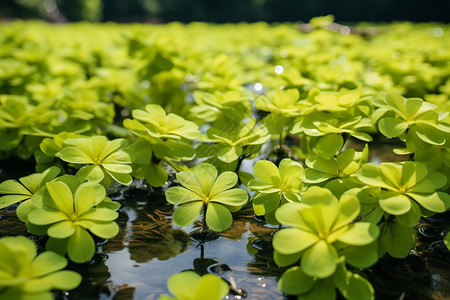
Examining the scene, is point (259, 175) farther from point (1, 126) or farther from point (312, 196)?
point (1, 126)

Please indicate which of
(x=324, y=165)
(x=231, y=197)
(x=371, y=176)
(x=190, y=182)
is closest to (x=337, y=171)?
(x=324, y=165)

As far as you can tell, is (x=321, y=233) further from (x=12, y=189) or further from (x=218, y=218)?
(x=12, y=189)

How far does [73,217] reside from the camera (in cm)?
101

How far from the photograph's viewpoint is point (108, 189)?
155 centimetres

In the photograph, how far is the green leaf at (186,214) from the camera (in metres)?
1.07

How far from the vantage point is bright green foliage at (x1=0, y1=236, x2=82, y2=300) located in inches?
30.0

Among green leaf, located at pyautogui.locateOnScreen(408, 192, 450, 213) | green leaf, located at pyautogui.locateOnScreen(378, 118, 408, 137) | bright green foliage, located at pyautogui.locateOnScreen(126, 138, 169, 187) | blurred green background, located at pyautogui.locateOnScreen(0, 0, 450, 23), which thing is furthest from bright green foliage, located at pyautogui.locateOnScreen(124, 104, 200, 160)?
blurred green background, located at pyautogui.locateOnScreen(0, 0, 450, 23)

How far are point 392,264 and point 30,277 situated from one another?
1046 millimetres

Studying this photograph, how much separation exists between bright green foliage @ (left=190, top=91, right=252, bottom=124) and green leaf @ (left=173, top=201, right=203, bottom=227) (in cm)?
69

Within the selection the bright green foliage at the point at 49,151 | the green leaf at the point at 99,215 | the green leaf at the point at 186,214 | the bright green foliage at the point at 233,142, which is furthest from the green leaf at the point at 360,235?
the bright green foliage at the point at 49,151

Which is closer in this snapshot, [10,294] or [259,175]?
[10,294]

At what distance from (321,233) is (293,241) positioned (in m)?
0.08

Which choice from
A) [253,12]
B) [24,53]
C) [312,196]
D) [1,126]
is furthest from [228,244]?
[253,12]

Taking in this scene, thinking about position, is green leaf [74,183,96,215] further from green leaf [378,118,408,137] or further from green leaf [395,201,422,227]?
green leaf [378,118,408,137]
